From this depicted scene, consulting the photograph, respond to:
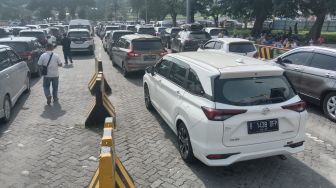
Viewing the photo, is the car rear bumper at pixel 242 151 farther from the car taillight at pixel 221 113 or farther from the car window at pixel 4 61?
the car window at pixel 4 61

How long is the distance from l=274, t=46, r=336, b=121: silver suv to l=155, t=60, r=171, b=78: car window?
397 centimetres

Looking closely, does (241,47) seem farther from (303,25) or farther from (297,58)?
(303,25)

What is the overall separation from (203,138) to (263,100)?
1081 millimetres

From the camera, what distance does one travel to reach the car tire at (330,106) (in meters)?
7.99

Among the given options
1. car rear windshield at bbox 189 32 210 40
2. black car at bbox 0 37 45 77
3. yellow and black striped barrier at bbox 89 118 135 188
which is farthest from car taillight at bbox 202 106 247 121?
car rear windshield at bbox 189 32 210 40

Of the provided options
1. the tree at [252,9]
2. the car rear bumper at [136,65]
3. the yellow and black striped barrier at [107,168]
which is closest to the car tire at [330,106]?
the yellow and black striped barrier at [107,168]

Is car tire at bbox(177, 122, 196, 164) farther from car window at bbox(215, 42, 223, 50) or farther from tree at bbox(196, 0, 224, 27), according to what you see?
tree at bbox(196, 0, 224, 27)

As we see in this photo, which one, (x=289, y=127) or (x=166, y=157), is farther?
(x=166, y=157)

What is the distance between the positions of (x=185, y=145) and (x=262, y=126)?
1417 mm

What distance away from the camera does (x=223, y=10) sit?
36281mm

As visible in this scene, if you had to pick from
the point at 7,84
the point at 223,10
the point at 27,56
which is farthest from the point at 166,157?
the point at 223,10

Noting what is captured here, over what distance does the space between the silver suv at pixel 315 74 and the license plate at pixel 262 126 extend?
12.7ft

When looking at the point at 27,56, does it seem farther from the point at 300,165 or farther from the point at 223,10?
the point at 223,10

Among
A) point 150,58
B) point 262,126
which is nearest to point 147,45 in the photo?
point 150,58
